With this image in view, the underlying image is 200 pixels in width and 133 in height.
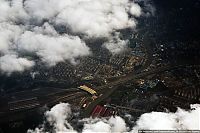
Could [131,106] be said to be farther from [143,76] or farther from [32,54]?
[32,54]

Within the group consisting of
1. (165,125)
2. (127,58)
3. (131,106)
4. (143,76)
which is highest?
(127,58)

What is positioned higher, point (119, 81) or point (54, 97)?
point (119, 81)

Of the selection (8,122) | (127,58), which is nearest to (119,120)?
(8,122)

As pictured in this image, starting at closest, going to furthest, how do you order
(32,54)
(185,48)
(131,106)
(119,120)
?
(119,120) < (131,106) < (185,48) < (32,54)

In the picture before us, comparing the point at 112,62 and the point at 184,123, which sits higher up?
the point at 112,62

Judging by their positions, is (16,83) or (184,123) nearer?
(184,123)

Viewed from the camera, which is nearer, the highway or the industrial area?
the industrial area

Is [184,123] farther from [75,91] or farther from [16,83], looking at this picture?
[16,83]

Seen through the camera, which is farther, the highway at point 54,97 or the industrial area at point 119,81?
the highway at point 54,97

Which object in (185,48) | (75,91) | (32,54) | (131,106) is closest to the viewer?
(131,106)

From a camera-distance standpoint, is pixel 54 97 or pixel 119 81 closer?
pixel 54 97
